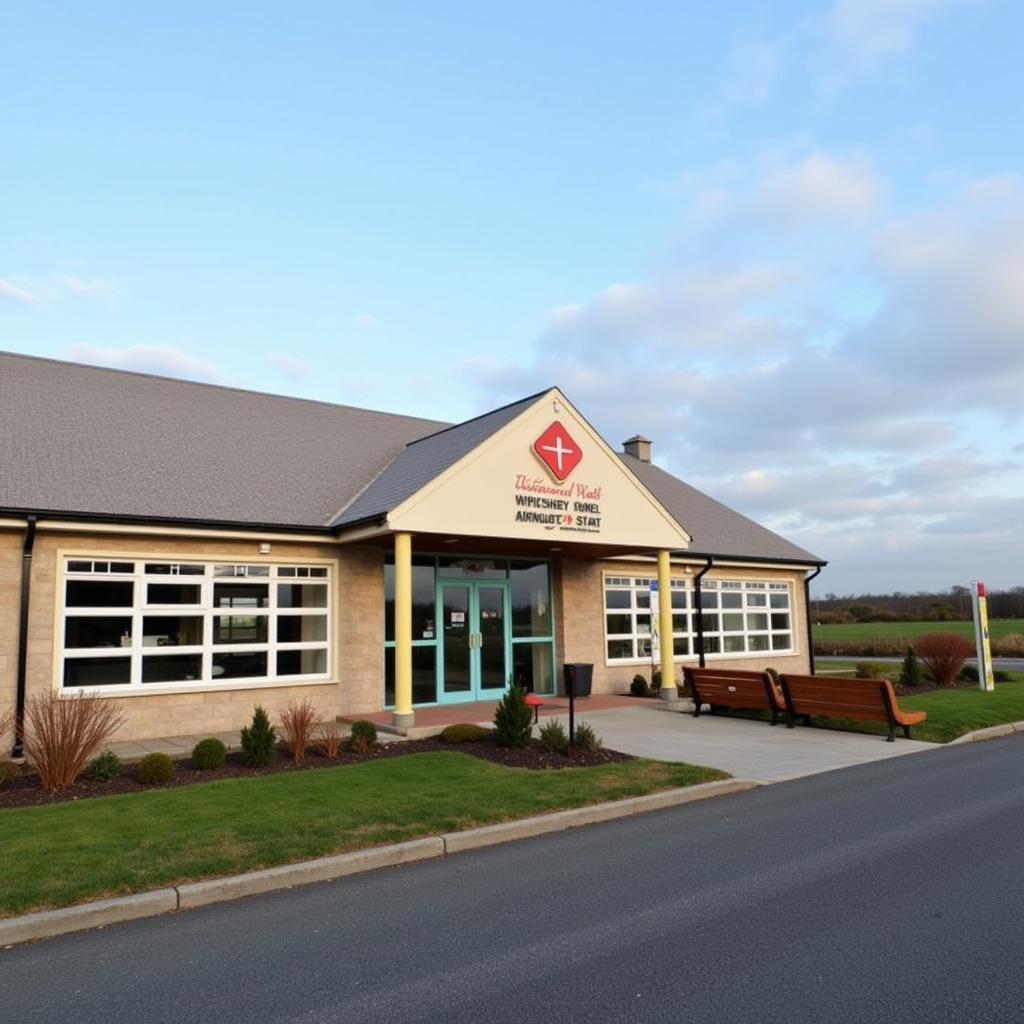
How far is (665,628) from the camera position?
60.2 feet

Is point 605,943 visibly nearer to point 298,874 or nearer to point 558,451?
point 298,874

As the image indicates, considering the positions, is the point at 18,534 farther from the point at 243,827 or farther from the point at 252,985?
the point at 252,985

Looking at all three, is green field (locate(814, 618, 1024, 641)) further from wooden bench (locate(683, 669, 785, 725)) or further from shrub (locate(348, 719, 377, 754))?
shrub (locate(348, 719, 377, 754))

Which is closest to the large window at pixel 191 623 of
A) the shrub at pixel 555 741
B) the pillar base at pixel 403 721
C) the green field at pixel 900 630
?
the pillar base at pixel 403 721

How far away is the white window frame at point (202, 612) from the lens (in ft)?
43.1

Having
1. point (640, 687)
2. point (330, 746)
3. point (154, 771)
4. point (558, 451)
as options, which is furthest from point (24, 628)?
point (640, 687)

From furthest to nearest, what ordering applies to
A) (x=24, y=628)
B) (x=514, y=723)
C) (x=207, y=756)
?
1. (x=24, y=628)
2. (x=514, y=723)
3. (x=207, y=756)

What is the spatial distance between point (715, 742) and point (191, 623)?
894 centimetres

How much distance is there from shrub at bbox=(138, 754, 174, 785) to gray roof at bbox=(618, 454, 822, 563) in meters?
14.5

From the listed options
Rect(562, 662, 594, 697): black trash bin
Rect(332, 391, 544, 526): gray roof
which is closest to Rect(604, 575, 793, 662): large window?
Rect(562, 662, 594, 697): black trash bin

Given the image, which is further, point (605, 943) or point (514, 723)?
point (514, 723)

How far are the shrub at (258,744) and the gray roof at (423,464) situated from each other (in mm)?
4365

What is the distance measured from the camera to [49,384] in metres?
17.3

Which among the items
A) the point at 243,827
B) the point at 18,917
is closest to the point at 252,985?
the point at 18,917
